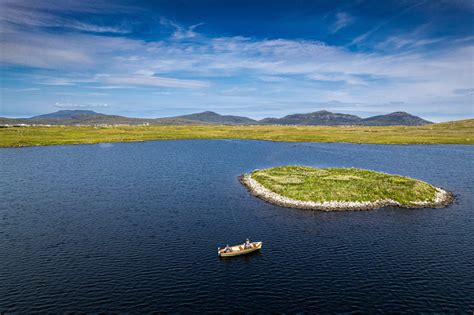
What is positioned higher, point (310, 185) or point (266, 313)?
point (310, 185)

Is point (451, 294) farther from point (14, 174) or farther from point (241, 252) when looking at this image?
point (14, 174)

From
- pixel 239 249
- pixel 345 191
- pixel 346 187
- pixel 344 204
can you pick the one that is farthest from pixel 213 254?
pixel 346 187

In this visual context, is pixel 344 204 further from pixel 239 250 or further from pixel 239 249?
pixel 239 250

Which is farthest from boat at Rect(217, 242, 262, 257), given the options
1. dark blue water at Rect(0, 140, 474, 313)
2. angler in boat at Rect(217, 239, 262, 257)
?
dark blue water at Rect(0, 140, 474, 313)

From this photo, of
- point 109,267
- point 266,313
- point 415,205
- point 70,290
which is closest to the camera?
point 266,313

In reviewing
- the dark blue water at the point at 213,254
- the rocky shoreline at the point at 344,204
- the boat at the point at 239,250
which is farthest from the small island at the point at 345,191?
the boat at the point at 239,250

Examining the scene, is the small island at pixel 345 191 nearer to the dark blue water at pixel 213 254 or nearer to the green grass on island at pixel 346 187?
the green grass on island at pixel 346 187

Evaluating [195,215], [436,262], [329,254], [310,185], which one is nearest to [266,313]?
[329,254]
